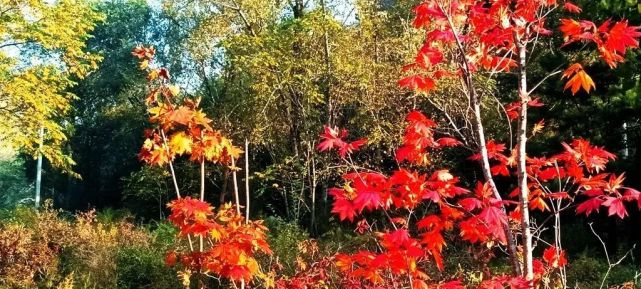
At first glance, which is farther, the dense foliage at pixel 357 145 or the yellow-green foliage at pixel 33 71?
the yellow-green foliage at pixel 33 71

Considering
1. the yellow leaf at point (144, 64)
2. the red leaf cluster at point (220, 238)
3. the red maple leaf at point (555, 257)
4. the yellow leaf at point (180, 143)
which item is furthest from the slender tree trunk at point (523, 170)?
the yellow leaf at point (144, 64)

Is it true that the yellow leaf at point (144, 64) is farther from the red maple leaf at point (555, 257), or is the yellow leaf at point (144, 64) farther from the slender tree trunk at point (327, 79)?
the slender tree trunk at point (327, 79)

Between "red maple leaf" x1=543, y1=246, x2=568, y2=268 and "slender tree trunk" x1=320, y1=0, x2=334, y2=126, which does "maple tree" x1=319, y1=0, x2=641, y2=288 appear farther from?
"slender tree trunk" x1=320, y1=0, x2=334, y2=126

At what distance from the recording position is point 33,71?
12.5 meters

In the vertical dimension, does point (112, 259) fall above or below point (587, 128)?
below

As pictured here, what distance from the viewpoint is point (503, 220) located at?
2406 millimetres

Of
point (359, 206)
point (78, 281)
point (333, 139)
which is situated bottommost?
point (78, 281)

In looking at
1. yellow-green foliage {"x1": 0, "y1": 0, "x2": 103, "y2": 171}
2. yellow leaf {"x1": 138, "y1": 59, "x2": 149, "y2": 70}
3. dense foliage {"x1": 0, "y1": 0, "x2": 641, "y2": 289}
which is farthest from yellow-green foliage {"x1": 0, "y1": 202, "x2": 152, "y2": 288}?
yellow leaf {"x1": 138, "y1": 59, "x2": 149, "y2": 70}

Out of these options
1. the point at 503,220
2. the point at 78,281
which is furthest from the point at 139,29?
the point at 503,220

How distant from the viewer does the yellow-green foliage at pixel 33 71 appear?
11820 mm

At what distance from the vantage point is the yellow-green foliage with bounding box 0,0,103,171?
38.8 ft

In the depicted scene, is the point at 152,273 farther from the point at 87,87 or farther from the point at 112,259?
the point at 87,87

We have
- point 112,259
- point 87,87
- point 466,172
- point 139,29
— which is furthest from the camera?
point 139,29

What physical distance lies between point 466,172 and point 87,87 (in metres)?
19.5
